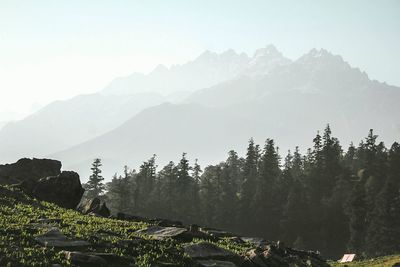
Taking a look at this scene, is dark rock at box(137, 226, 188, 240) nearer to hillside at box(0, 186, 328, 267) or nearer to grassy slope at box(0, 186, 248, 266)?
hillside at box(0, 186, 328, 267)

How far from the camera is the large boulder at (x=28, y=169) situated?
5775 centimetres

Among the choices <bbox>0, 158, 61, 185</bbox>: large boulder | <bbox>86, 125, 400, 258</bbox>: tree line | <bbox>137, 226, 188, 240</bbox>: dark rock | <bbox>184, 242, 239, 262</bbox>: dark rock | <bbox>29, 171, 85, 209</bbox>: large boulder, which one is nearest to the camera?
<bbox>184, 242, 239, 262</bbox>: dark rock

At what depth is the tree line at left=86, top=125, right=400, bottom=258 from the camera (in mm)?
115688

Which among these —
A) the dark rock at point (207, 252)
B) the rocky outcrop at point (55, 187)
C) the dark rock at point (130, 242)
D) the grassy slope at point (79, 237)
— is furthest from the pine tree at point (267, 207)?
the dark rock at point (130, 242)

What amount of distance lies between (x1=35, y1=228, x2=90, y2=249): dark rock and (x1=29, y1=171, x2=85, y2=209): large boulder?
22576 millimetres

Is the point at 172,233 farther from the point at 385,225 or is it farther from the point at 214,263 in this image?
the point at 385,225

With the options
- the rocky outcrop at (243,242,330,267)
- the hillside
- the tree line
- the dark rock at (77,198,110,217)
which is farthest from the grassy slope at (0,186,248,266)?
the tree line

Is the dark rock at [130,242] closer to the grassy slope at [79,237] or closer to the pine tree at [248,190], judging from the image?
the grassy slope at [79,237]

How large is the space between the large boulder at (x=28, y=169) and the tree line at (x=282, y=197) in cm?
6628

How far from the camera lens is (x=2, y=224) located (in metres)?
29.1

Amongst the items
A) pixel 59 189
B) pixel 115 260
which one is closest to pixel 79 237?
pixel 115 260

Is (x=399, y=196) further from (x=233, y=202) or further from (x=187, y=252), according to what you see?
(x=187, y=252)

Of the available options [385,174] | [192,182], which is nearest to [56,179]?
[385,174]

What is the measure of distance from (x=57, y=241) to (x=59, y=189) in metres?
25.1
